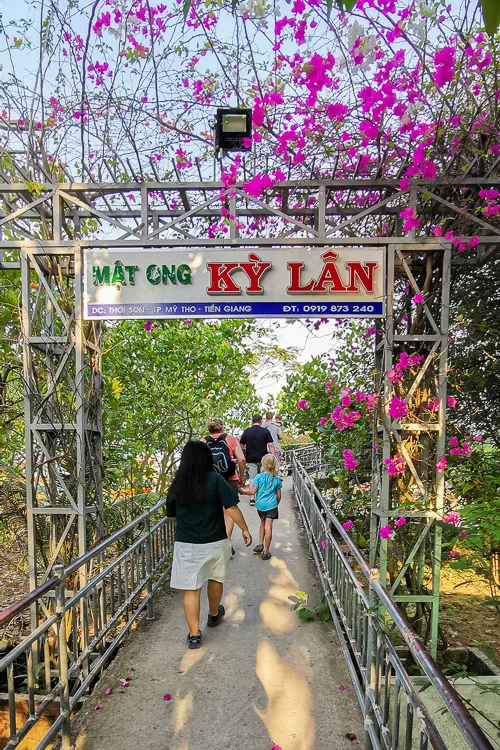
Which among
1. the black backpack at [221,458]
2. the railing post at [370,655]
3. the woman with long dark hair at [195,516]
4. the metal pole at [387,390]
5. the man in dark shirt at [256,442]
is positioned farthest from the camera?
the man in dark shirt at [256,442]

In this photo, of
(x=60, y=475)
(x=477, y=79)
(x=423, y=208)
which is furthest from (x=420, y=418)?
(x=60, y=475)

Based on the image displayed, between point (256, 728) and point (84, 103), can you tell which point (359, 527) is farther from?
point (84, 103)

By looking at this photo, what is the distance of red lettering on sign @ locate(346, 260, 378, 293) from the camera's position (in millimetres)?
4891

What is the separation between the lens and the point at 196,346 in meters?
9.23

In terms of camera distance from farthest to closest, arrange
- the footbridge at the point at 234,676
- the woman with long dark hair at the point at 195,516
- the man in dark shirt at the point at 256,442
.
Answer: the man in dark shirt at the point at 256,442 < the woman with long dark hair at the point at 195,516 < the footbridge at the point at 234,676

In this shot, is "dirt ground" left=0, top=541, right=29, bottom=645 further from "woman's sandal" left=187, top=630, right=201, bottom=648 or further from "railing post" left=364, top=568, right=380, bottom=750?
"railing post" left=364, top=568, right=380, bottom=750

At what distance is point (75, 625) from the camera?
348 centimetres

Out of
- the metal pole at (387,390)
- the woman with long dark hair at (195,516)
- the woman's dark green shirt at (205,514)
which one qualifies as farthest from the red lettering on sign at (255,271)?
Answer: the woman's dark green shirt at (205,514)

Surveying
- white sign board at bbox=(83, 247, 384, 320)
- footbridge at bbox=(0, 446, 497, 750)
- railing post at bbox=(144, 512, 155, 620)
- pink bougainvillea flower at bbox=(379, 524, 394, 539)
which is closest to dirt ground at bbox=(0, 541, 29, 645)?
footbridge at bbox=(0, 446, 497, 750)

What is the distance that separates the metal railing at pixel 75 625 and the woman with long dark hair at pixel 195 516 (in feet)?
1.68

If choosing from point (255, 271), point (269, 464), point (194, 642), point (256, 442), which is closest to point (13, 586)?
point (256, 442)

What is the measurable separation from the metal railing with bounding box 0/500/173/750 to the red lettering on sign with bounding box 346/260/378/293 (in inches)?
119

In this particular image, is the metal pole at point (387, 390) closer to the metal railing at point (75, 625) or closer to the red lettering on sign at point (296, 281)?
the red lettering on sign at point (296, 281)

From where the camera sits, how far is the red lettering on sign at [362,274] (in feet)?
16.0
